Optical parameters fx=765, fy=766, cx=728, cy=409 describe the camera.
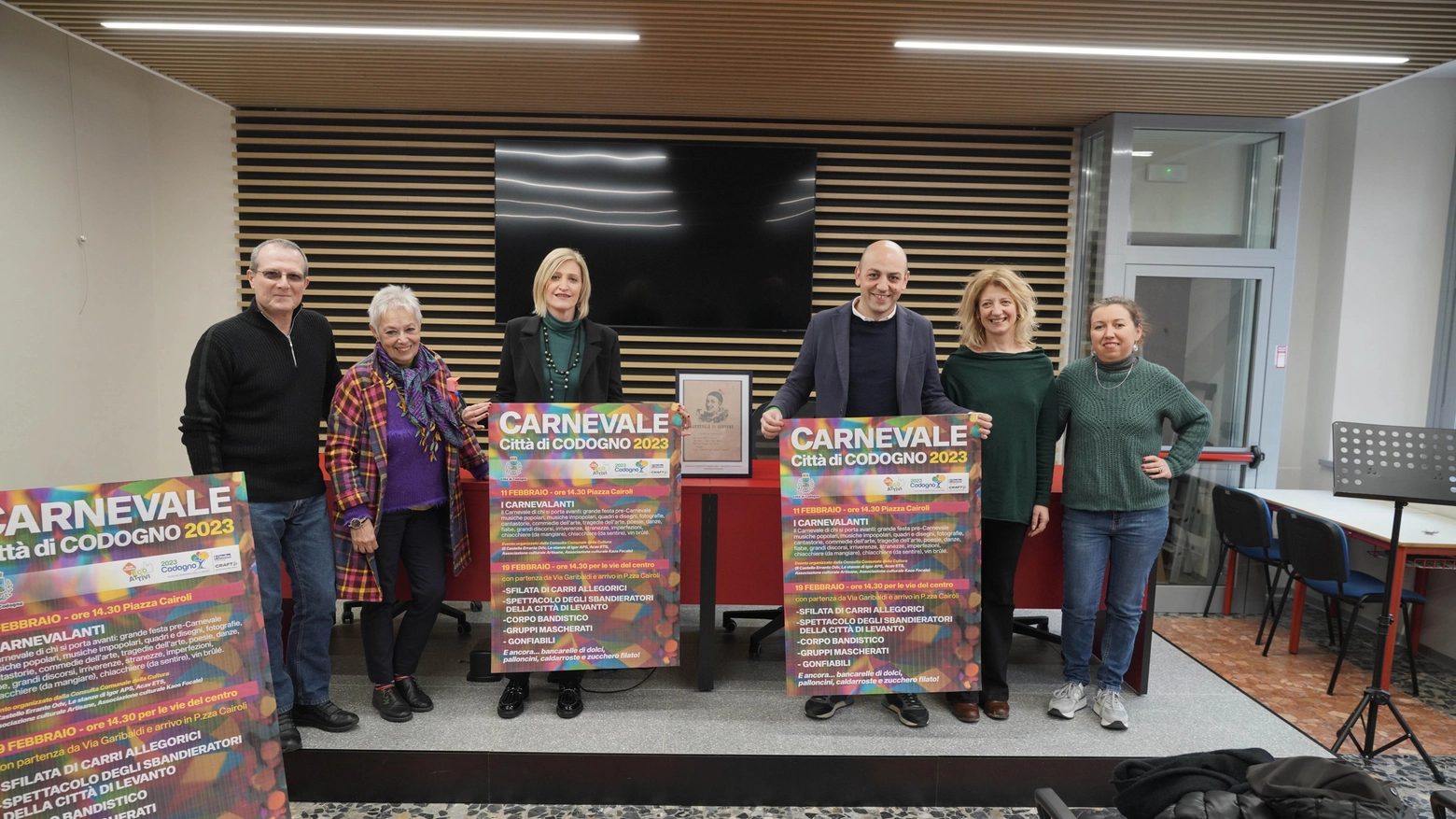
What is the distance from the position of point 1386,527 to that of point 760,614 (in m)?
3.31

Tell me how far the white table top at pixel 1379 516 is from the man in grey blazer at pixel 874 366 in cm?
229

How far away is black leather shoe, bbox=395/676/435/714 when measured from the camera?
9.96 ft

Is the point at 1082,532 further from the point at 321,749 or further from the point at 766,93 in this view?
the point at 766,93

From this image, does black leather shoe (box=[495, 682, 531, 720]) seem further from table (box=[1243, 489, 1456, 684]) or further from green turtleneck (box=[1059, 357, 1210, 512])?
table (box=[1243, 489, 1456, 684])

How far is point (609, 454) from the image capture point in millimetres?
2936

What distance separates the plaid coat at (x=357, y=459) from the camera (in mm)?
2744

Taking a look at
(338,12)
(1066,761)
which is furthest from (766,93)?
(1066,761)

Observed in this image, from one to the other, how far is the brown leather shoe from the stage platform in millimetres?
29

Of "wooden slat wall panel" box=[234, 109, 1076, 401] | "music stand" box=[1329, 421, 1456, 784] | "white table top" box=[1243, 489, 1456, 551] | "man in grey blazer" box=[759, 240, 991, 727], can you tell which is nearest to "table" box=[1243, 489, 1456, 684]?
"white table top" box=[1243, 489, 1456, 551]

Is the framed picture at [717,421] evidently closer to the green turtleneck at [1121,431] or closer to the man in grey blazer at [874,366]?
the man in grey blazer at [874,366]

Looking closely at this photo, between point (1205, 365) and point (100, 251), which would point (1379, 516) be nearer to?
point (1205, 365)

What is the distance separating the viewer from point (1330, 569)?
12.6ft

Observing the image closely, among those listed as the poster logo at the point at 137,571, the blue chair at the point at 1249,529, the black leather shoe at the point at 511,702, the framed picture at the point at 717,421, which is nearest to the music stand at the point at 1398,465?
the blue chair at the point at 1249,529

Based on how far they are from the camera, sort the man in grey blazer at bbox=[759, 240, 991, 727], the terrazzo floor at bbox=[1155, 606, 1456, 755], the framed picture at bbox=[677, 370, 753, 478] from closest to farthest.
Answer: the man in grey blazer at bbox=[759, 240, 991, 727] < the framed picture at bbox=[677, 370, 753, 478] < the terrazzo floor at bbox=[1155, 606, 1456, 755]
